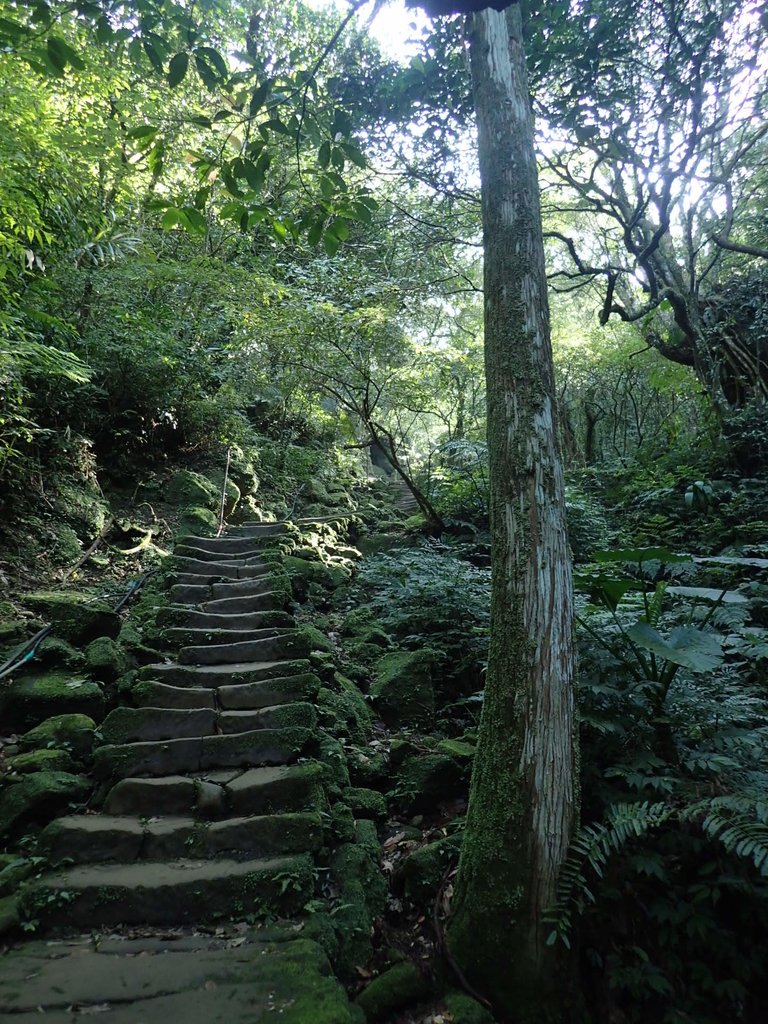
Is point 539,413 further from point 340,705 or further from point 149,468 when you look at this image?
point 149,468

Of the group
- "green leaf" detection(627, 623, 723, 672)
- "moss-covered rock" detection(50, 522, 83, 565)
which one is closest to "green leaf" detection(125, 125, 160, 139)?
"green leaf" detection(627, 623, 723, 672)

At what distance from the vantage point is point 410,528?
1076 centimetres

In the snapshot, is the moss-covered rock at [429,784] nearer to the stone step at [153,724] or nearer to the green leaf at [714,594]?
the stone step at [153,724]

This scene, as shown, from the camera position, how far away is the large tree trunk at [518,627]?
2627 millimetres

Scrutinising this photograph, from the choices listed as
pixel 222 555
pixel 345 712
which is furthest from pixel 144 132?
pixel 222 555

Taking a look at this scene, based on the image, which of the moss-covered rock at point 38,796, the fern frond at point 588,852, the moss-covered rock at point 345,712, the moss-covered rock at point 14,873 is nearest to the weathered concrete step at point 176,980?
the moss-covered rock at point 14,873

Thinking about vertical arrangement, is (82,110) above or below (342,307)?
above

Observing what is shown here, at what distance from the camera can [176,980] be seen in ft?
8.46

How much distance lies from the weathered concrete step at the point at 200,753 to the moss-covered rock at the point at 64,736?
0.19 m

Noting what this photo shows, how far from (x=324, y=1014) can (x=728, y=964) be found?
6.07 ft

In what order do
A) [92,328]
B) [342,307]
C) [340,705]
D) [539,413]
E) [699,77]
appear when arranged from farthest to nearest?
[342,307] → [92,328] → [699,77] → [340,705] → [539,413]

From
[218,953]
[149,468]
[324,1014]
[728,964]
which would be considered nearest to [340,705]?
[218,953]

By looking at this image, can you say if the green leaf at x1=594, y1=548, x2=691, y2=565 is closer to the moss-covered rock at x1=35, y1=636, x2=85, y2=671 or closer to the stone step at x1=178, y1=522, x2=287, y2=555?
the moss-covered rock at x1=35, y1=636, x2=85, y2=671

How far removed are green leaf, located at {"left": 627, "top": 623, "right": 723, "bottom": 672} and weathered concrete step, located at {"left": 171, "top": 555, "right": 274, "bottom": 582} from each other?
17.2 ft
